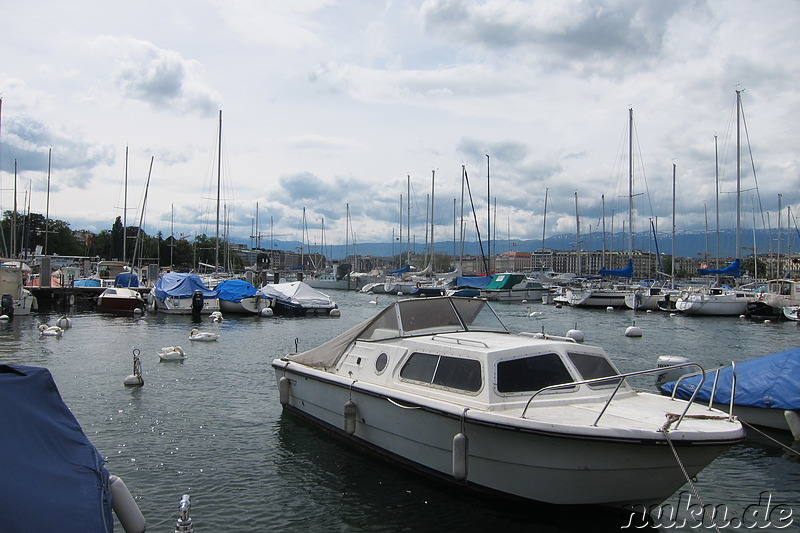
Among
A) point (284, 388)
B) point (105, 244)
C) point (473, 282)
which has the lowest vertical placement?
point (284, 388)

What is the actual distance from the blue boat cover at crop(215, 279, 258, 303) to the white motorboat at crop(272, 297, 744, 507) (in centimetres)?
3647

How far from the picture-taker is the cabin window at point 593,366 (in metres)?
11.0

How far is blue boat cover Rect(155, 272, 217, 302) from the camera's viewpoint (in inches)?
1886

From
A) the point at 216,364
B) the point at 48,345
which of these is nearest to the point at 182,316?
the point at 48,345

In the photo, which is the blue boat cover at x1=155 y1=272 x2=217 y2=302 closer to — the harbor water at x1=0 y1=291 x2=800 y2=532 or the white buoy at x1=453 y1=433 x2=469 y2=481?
the harbor water at x1=0 y1=291 x2=800 y2=532

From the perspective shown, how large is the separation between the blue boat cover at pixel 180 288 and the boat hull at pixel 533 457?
3946 cm

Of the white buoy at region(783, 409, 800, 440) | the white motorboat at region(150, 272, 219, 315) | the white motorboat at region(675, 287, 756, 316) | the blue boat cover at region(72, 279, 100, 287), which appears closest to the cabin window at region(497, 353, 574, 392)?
the white buoy at region(783, 409, 800, 440)

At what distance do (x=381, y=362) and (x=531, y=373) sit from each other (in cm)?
343

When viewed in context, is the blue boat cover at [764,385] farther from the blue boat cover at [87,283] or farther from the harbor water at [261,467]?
the blue boat cover at [87,283]

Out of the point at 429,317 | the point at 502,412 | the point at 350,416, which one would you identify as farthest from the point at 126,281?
the point at 502,412

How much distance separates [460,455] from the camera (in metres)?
9.84

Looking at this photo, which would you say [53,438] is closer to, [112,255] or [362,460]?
[362,460]

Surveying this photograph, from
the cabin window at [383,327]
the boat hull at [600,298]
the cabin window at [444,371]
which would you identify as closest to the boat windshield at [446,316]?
the cabin window at [383,327]

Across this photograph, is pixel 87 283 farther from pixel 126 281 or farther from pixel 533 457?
pixel 533 457
